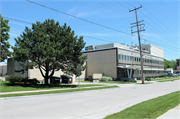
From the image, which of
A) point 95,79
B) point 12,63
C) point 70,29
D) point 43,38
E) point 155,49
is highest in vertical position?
point 155,49

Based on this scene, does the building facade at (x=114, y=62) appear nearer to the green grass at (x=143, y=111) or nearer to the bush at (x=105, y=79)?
the bush at (x=105, y=79)

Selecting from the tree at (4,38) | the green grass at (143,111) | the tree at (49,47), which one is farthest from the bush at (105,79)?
the green grass at (143,111)

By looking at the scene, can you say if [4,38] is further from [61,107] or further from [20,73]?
[61,107]

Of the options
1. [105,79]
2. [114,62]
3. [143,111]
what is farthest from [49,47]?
[114,62]

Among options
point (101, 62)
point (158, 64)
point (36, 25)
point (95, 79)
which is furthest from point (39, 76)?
point (158, 64)

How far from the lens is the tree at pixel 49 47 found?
19.8m

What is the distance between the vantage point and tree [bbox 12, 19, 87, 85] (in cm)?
1981

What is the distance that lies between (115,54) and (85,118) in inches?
1485

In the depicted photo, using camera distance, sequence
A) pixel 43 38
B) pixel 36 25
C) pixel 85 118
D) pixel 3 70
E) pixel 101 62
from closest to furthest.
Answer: pixel 85 118, pixel 43 38, pixel 36 25, pixel 3 70, pixel 101 62

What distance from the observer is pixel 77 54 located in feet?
75.7

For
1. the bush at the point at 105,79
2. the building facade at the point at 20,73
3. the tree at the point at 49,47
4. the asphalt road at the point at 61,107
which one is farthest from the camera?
the bush at the point at 105,79

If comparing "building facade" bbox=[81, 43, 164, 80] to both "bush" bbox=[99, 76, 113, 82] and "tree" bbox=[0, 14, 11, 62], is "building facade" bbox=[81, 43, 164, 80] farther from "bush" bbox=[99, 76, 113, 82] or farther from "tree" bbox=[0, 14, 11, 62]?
"tree" bbox=[0, 14, 11, 62]

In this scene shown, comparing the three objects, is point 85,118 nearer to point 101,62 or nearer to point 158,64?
point 101,62

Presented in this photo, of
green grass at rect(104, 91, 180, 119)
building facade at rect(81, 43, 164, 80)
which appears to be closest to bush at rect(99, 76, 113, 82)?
building facade at rect(81, 43, 164, 80)
